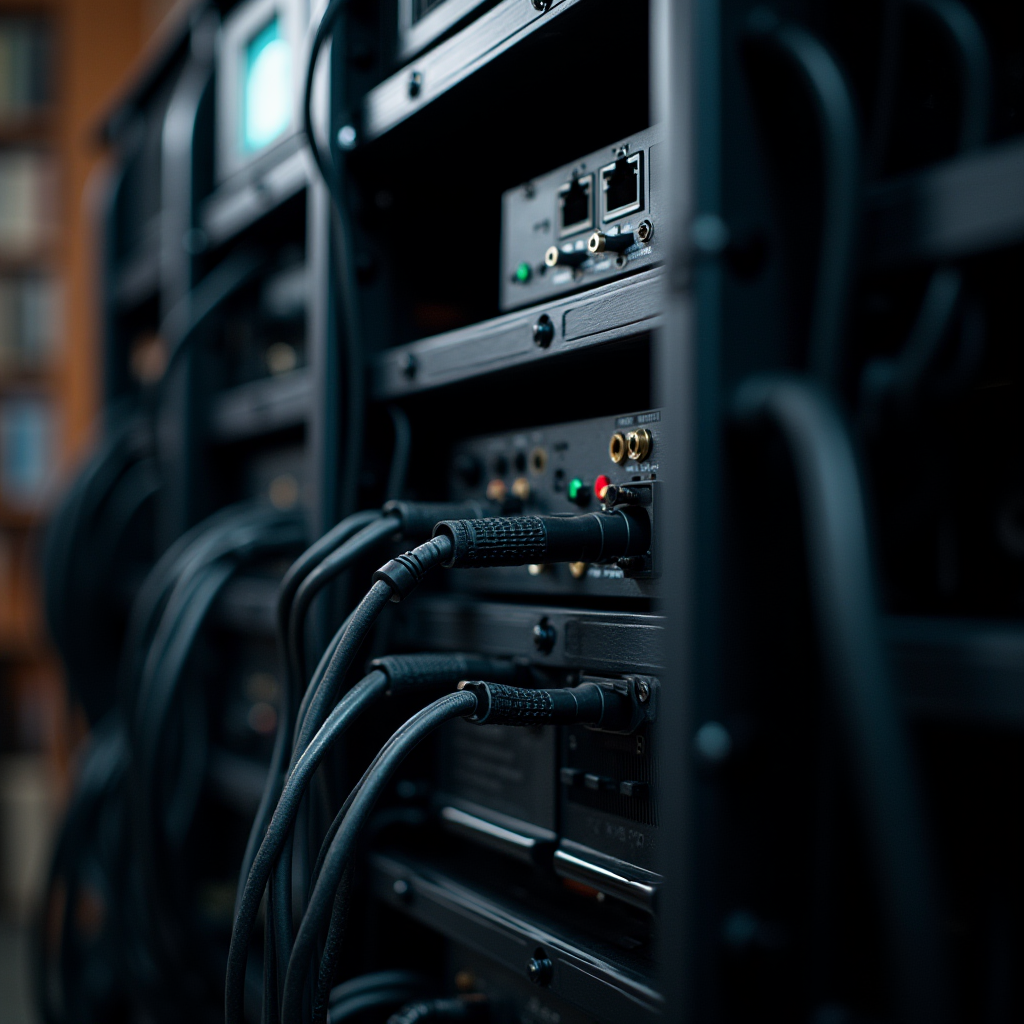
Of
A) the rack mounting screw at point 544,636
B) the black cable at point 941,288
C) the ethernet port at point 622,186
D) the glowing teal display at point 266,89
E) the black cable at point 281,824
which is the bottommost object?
the black cable at point 281,824

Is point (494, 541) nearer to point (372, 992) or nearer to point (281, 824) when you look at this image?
point (281, 824)

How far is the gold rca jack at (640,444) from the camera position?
1.98 ft

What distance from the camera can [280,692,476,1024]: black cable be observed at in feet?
1.74

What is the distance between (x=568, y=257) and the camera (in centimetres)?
65

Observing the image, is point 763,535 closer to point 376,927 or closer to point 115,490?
point 376,927

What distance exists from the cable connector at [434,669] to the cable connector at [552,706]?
0.12 ft

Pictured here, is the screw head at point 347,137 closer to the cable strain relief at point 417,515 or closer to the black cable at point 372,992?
the cable strain relief at point 417,515

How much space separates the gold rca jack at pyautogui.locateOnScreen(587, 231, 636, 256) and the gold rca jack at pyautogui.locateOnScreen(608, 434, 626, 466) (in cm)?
12

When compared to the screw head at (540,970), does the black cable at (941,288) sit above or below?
above

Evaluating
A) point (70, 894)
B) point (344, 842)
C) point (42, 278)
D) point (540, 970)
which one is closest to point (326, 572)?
point (344, 842)

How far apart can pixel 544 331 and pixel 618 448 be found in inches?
3.7

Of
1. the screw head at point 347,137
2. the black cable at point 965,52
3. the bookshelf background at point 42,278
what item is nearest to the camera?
the black cable at point 965,52

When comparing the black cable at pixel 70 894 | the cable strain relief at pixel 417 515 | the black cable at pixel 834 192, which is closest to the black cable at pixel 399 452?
the cable strain relief at pixel 417 515

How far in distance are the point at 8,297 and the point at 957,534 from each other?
305cm
